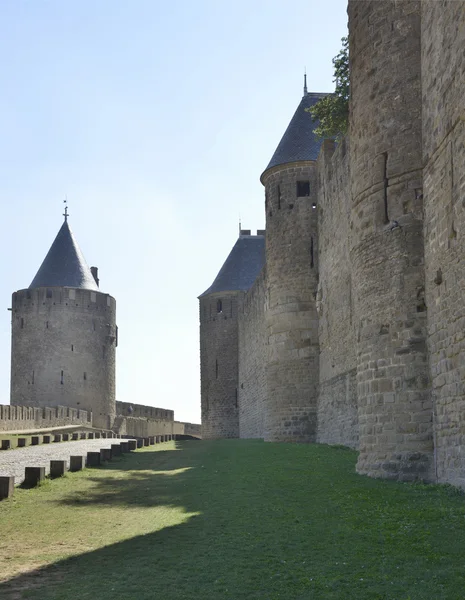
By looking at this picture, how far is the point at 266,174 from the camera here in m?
24.7

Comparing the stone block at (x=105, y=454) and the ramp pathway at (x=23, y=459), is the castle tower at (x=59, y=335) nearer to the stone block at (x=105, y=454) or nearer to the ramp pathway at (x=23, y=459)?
the ramp pathway at (x=23, y=459)

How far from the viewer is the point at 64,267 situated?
49.3 metres

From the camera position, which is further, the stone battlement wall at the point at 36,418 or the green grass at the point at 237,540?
the stone battlement wall at the point at 36,418

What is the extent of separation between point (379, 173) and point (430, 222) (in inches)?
59.6

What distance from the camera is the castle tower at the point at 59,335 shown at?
48.6 metres

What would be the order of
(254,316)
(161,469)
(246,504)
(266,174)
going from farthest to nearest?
(254,316), (266,174), (161,469), (246,504)

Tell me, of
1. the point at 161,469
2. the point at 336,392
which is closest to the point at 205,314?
the point at 336,392

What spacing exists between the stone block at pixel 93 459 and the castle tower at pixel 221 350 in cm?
2541

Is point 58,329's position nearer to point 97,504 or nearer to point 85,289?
point 85,289

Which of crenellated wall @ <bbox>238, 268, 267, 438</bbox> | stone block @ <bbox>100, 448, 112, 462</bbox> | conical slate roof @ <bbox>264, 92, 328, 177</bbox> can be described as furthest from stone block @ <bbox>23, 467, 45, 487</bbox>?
crenellated wall @ <bbox>238, 268, 267, 438</bbox>

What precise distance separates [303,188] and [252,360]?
10.9 metres

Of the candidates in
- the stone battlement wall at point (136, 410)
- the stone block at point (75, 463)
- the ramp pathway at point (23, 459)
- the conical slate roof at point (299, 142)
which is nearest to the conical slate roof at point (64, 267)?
the stone battlement wall at point (136, 410)

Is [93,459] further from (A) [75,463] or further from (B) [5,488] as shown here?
(B) [5,488]

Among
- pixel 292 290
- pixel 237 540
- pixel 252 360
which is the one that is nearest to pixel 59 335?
pixel 252 360
